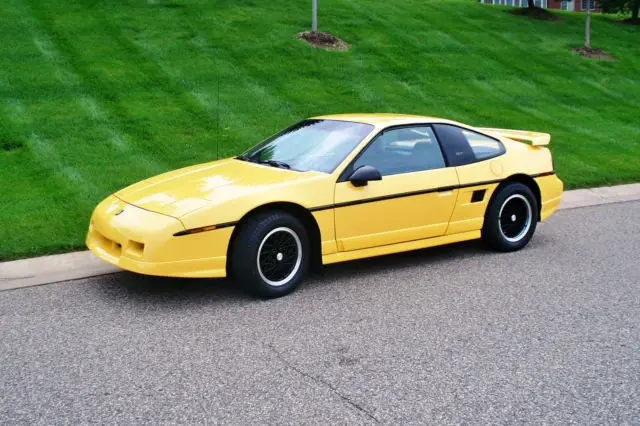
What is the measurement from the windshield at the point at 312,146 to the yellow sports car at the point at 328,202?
0.01 metres

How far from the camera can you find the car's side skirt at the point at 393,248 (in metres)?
6.08

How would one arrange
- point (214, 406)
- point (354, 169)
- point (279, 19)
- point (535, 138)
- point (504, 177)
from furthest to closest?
point (279, 19) → point (535, 138) → point (504, 177) → point (354, 169) → point (214, 406)

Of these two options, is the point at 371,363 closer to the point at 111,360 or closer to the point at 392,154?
the point at 111,360

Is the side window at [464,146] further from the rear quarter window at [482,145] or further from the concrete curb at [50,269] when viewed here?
the concrete curb at [50,269]

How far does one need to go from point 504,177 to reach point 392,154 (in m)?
1.31

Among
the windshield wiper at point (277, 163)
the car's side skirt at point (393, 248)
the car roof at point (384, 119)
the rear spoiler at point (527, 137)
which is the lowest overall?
the car's side skirt at point (393, 248)

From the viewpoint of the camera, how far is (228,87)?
1286 cm

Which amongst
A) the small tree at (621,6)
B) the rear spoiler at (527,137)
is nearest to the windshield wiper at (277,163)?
the rear spoiler at (527,137)

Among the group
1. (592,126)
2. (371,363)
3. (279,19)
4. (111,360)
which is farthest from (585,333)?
(279,19)

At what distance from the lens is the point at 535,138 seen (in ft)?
25.2

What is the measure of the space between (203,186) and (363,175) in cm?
130

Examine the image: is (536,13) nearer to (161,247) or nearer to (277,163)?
(277,163)

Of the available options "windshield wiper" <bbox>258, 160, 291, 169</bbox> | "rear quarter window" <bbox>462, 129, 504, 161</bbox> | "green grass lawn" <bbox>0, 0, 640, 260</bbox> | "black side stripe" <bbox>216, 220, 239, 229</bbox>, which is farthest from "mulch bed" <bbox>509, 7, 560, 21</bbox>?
"black side stripe" <bbox>216, 220, 239, 229</bbox>

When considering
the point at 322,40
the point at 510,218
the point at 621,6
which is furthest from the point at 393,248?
the point at 621,6
